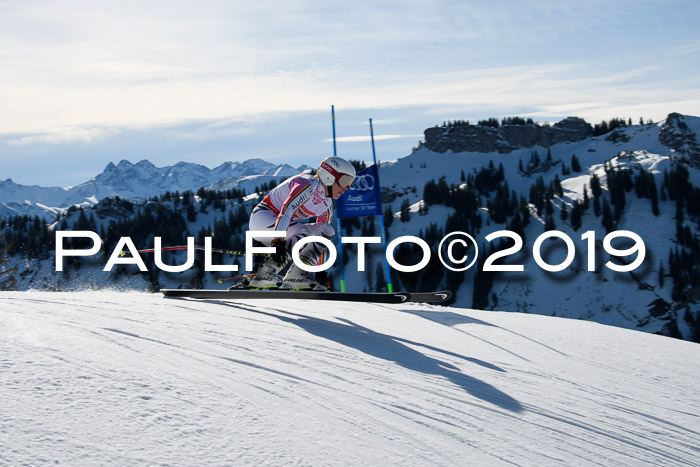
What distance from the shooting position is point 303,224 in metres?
9.14

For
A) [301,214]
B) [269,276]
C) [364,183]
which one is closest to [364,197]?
[364,183]

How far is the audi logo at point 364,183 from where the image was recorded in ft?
66.2

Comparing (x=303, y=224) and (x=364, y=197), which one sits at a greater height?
(x=364, y=197)

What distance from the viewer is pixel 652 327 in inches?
4294

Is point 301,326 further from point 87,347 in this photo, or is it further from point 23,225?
point 23,225

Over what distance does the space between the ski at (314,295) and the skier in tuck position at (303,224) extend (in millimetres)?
277

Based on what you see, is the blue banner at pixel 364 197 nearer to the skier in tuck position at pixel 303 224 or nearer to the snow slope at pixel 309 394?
the skier in tuck position at pixel 303 224

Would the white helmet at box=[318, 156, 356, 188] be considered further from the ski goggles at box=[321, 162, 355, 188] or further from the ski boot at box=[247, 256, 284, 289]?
the ski boot at box=[247, 256, 284, 289]

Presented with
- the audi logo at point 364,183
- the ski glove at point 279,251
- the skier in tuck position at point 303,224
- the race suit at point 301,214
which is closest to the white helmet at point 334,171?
the skier in tuck position at point 303,224

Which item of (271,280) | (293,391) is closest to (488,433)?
(293,391)

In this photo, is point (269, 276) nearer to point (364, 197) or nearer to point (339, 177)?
point (339, 177)

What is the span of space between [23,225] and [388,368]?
18354 centimetres

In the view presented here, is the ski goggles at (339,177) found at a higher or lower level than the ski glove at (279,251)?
higher

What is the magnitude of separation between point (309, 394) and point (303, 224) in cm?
484
